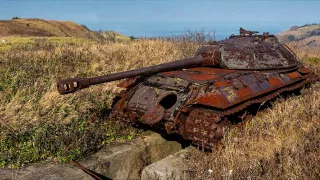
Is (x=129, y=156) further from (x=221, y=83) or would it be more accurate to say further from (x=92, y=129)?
(x=221, y=83)

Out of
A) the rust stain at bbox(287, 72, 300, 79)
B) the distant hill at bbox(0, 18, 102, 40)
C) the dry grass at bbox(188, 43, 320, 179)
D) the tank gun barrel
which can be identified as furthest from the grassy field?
the distant hill at bbox(0, 18, 102, 40)

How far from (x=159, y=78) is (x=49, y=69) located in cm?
507

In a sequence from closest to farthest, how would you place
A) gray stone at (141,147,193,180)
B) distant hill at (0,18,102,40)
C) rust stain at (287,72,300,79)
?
gray stone at (141,147,193,180)
rust stain at (287,72,300,79)
distant hill at (0,18,102,40)

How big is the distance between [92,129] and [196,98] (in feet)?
7.27

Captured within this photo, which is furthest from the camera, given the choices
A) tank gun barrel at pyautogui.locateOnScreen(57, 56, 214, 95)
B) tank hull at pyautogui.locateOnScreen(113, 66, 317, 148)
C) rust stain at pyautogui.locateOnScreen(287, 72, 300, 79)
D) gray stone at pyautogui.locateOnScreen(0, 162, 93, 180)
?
rust stain at pyautogui.locateOnScreen(287, 72, 300, 79)

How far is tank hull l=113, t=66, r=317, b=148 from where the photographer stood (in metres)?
6.01

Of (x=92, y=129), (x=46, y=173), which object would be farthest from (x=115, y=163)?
(x=46, y=173)

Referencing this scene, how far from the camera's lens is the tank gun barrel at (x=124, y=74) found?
5762 millimetres

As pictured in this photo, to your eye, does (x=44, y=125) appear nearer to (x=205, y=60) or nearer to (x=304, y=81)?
(x=205, y=60)

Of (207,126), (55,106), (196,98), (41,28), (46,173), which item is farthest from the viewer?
(41,28)

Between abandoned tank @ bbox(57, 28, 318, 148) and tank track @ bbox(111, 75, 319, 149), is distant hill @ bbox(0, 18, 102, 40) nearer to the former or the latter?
abandoned tank @ bbox(57, 28, 318, 148)

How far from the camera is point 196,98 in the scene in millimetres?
6227

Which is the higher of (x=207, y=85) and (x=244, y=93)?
(x=207, y=85)

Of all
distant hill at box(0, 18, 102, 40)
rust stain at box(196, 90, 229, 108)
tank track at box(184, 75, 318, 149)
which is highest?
distant hill at box(0, 18, 102, 40)
